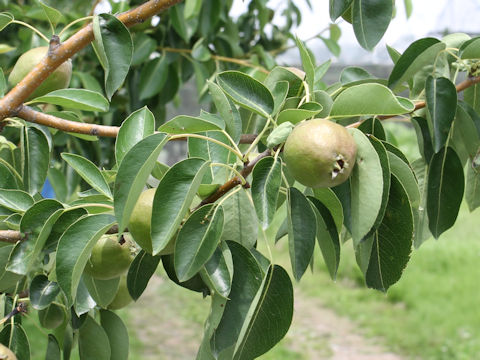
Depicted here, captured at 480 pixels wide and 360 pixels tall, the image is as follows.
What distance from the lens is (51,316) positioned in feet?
2.82

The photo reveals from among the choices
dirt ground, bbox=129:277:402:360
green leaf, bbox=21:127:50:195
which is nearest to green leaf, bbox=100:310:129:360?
green leaf, bbox=21:127:50:195

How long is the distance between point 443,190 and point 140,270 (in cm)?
37

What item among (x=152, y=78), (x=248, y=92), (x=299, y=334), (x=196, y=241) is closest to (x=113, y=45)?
(x=248, y=92)

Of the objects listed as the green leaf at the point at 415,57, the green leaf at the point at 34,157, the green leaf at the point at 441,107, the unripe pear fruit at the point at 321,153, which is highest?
the green leaf at the point at 415,57

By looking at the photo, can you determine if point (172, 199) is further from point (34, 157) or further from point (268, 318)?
point (34, 157)

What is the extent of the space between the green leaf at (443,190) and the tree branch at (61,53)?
0.38 m

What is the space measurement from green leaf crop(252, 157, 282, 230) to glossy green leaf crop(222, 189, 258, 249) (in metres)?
0.09

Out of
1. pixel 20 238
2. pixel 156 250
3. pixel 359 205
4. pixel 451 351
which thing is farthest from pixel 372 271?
pixel 451 351

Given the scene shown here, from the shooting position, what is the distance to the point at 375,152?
584 millimetres

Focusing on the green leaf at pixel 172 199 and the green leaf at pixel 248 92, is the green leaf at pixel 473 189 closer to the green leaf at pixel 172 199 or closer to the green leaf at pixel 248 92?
the green leaf at pixel 248 92

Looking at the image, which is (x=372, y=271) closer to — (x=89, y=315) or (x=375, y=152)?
(x=375, y=152)

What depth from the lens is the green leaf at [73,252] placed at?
1.97 feet

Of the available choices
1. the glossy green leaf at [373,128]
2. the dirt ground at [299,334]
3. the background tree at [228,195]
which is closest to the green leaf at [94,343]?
the background tree at [228,195]

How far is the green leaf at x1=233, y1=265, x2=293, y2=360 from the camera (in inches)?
24.2
